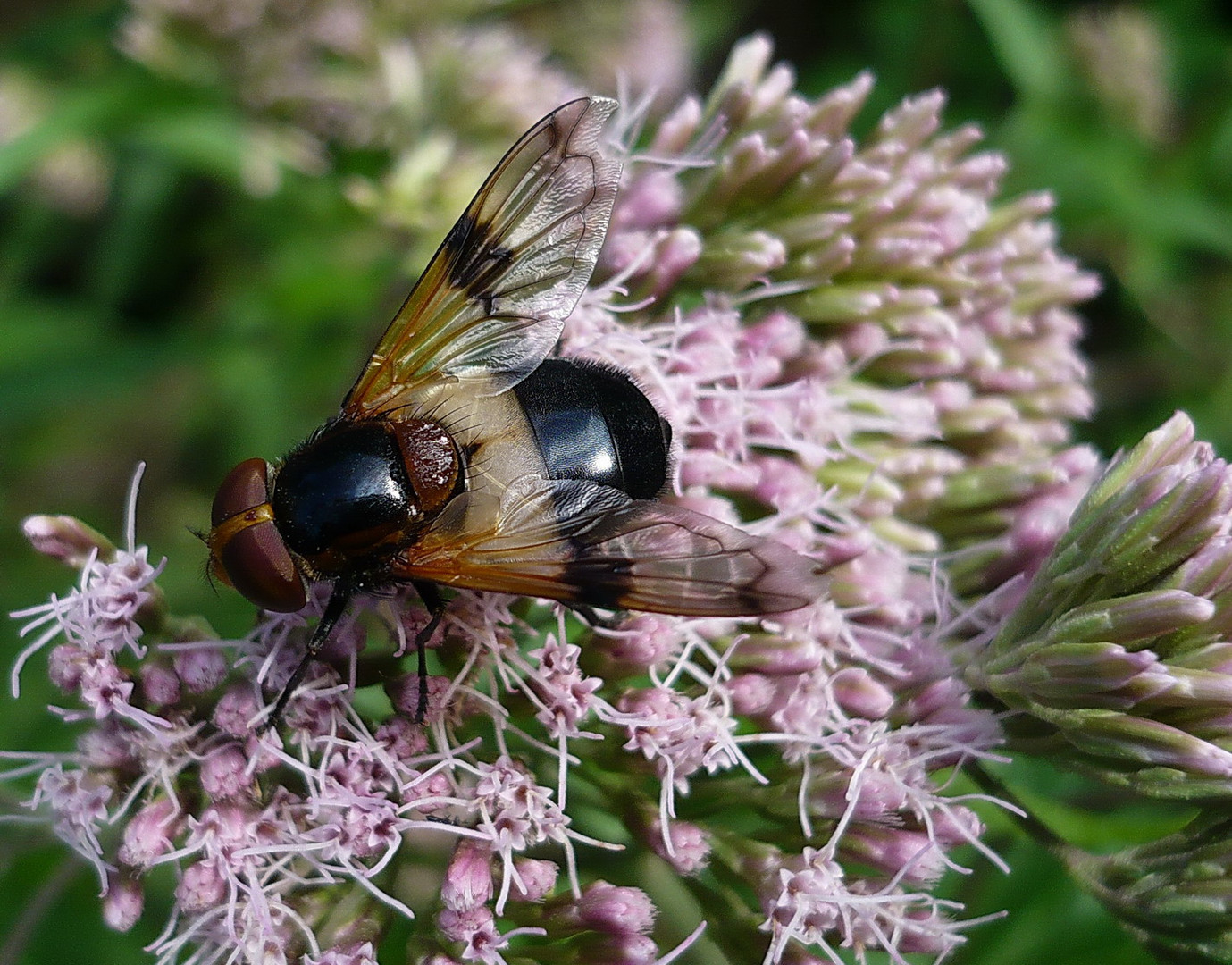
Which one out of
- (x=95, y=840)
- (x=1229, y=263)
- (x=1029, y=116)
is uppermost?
(x=1029, y=116)

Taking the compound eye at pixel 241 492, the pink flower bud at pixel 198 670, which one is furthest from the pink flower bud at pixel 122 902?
the compound eye at pixel 241 492

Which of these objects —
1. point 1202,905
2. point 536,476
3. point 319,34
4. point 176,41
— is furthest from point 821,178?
point 176,41

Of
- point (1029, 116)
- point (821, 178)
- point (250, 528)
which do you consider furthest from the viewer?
point (1029, 116)

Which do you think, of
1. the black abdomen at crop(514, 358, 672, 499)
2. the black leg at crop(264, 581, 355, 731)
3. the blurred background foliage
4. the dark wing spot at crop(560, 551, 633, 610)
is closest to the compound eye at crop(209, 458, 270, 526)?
the black leg at crop(264, 581, 355, 731)

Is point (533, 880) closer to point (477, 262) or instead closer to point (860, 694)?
point (860, 694)

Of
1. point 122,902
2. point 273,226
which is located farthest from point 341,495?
point 273,226

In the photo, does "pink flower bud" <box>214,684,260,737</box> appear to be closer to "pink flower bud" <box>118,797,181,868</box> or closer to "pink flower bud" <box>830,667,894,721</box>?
"pink flower bud" <box>118,797,181,868</box>

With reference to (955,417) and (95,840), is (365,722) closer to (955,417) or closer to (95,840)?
(95,840)

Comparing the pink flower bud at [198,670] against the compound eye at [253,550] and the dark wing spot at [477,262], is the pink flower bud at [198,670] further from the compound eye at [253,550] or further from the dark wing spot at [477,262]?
the dark wing spot at [477,262]
